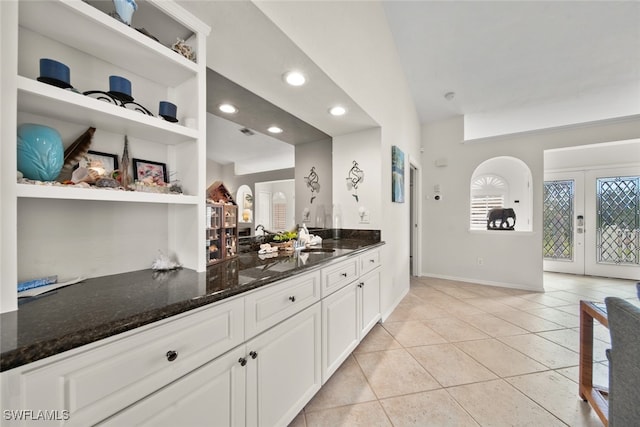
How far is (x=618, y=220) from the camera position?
4.05 m

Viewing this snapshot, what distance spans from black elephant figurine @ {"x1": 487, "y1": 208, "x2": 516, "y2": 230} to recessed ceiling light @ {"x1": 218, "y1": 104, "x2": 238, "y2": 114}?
14.0 feet

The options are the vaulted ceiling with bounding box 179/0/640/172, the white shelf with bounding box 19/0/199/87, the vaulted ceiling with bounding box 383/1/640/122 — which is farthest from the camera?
the vaulted ceiling with bounding box 383/1/640/122

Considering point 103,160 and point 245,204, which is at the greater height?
point 103,160

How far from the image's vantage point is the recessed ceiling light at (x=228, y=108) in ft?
5.69

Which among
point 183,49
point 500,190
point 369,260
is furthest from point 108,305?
point 500,190

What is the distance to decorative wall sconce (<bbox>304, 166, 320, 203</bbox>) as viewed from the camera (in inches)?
102

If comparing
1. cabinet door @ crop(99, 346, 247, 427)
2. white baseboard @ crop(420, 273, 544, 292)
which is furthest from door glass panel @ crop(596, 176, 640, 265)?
cabinet door @ crop(99, 346, 247, 427)

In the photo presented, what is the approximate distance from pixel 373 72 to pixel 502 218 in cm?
332

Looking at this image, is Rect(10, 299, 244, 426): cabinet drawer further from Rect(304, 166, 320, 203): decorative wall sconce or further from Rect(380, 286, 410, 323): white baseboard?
Rect(380, 286, 410, 323): white baseboard

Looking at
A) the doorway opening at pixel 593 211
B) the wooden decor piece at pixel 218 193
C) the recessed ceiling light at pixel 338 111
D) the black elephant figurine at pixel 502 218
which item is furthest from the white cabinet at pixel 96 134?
the doorway opening at pixel 593 211

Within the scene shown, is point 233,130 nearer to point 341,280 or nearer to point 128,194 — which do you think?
point 128,194

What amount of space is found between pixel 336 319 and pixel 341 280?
269 millimetres

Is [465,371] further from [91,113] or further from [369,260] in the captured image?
[91,113]

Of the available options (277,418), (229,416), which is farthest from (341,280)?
(229,416)
